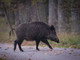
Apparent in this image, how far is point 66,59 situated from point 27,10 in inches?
605

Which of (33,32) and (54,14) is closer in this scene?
(33,32)

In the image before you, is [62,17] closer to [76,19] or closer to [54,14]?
[54,14]

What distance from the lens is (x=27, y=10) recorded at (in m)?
23.8

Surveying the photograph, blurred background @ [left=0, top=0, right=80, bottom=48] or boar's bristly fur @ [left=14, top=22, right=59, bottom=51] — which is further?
blurred background @ [left=0, top=0, right=80, bottom=48]

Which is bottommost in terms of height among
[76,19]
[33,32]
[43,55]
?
[76,19]

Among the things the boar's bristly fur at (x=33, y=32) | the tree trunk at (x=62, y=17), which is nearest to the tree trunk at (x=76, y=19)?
the tree trunk at (x=62, y=17)

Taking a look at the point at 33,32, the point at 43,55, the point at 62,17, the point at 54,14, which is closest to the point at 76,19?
the point at 62,17

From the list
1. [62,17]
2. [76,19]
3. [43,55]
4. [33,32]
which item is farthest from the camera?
[62,17]

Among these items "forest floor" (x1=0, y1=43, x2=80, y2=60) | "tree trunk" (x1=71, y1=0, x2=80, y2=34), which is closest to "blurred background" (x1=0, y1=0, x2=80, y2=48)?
"tree trunk" (x1=71, y1=0, x2=80, y2=34)

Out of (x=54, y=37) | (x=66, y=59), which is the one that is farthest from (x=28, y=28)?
(x=66, y=59)

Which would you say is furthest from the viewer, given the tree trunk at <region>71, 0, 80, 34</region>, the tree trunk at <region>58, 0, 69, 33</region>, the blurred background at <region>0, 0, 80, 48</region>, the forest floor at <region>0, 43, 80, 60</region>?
the tree trunk at <region>58, 0, 69, 33</region>

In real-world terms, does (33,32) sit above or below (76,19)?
above

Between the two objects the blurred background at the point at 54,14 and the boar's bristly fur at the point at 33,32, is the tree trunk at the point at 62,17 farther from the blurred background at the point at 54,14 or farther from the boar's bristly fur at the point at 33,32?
the boar's bristly fur at the point at 33,32

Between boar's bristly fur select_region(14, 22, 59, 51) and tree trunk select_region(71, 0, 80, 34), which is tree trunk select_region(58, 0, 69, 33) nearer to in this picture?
tree trunk select_region(71, 0, 80, 34)
